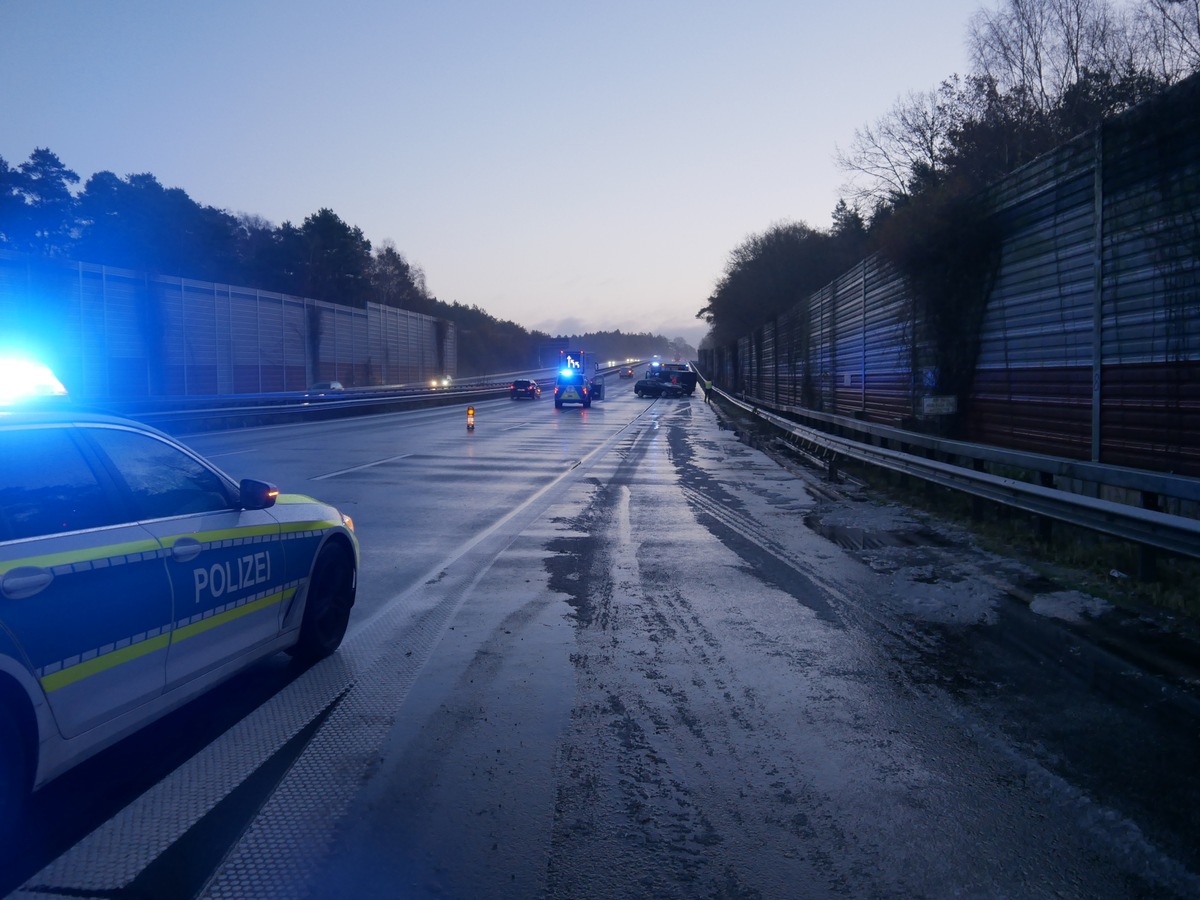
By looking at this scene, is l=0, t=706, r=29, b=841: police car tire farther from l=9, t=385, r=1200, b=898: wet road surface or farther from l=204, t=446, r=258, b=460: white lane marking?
l=204, t=446, r=258, b=460: white lane marking

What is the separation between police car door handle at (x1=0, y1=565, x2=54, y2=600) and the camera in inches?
144

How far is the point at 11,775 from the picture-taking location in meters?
3.72

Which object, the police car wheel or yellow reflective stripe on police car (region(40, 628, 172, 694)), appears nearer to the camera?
yellow reflective stripe on police car (region(40, 628, 172, 694))

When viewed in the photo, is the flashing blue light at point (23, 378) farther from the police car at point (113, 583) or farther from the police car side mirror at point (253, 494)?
the police car at point (113, 583)

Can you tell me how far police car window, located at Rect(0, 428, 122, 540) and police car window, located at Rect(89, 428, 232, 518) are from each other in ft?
0.77

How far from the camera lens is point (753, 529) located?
12.8 metres

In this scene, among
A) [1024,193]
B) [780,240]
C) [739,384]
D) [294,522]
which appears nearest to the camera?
[294,522]

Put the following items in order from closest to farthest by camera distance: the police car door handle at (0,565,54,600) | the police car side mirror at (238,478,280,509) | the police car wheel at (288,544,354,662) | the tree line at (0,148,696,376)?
1. the police car door handle at (0,565,54,600)
2. the police car side mirror at (238,478,280,509)
3. the police car wheel at (288,544,354,662)
4. the tree line at (0,148,696,376)

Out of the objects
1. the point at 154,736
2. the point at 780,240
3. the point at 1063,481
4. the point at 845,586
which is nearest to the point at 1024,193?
the point at 1063,481

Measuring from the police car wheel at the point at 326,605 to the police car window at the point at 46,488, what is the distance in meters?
2.07

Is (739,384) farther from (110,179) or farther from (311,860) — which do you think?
(311,860)

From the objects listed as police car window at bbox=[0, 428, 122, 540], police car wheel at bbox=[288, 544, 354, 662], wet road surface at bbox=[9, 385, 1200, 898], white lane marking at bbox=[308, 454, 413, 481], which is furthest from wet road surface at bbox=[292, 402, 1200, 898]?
white lane marking at bbox=[308, 454, 413, 481]

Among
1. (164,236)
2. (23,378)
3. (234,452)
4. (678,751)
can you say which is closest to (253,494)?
(678,751)

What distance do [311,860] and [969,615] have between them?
583cm
